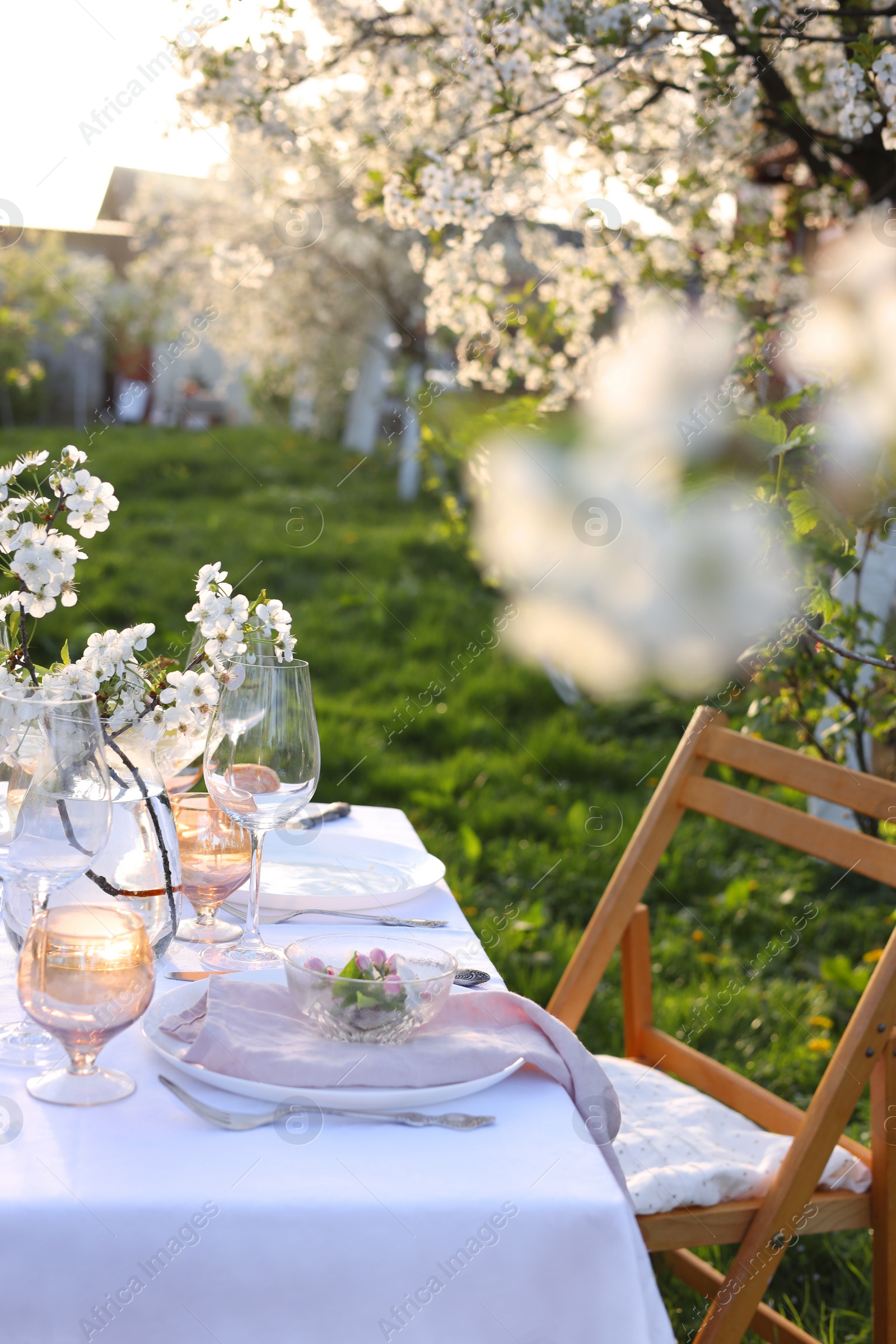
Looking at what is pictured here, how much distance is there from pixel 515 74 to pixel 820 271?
2.28 meters

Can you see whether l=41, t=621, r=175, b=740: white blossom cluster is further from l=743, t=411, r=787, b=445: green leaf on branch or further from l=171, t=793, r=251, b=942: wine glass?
l=743, t=411, r=787, b=445: green leaf on branch

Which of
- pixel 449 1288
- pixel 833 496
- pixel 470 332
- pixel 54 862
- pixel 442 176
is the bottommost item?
pixel 449 1288

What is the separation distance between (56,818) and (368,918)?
1.66ft

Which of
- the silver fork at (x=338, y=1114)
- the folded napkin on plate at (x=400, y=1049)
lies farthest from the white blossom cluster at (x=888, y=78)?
the silver fork at (x=338, y=1114)

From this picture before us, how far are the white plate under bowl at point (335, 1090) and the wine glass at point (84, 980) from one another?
6 centimetres

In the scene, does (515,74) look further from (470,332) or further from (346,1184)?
(346,1184)

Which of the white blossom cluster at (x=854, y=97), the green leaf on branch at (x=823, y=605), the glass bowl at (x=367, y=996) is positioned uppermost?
the white blossom cluster at (x=854, y=97)

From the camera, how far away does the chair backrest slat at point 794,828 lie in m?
1.47

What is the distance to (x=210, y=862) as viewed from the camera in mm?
1252

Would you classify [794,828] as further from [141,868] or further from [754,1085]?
[141,868]

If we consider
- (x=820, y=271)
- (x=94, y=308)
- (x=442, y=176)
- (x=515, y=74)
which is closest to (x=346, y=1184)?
(x=442, y=176)

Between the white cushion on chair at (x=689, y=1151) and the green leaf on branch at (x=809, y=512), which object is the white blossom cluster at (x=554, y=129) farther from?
the white cushion on chair at (x=689, y=1151)

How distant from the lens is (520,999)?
3.46ft

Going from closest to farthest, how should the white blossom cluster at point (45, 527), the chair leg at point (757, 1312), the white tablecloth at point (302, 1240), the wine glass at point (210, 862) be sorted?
the white tablecloth at point (302, 1240) < the white blossom cluster at point (45, 527) < the wine glass at point (210, 862) < the chair leg at point (757, 1312)
